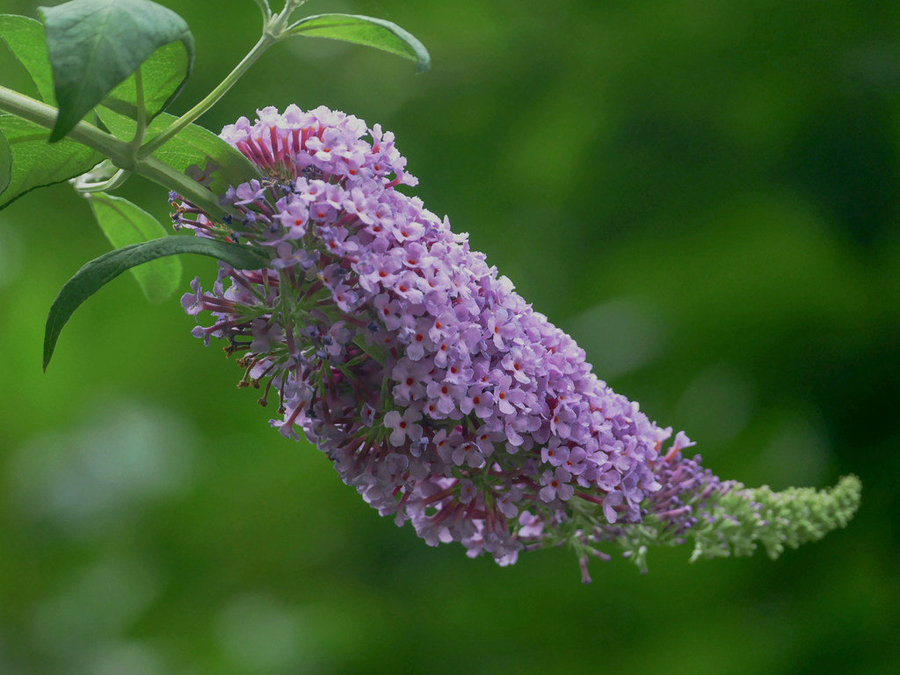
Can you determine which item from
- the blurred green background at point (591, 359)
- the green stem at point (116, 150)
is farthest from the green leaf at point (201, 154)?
the blurred green background at point (591, 359)

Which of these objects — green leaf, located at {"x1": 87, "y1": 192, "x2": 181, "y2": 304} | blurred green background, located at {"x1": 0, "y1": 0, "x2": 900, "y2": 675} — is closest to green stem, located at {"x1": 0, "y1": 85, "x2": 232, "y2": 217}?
green leaf, located at {"x1": 87, "y1": 192, "x2": 181, "y2": 304}

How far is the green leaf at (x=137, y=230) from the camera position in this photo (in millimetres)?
→ 597

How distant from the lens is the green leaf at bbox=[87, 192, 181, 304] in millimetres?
597

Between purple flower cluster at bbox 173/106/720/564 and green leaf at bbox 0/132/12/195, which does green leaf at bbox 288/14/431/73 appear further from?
green leaf at bbox 0/132/12/195

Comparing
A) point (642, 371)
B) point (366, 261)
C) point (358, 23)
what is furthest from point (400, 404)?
point (642, 371)

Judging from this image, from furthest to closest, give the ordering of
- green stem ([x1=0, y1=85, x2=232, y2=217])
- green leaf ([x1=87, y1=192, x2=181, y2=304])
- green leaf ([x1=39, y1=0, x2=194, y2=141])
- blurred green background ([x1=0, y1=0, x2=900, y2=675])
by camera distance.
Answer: blurred green background ([x1=0, y1=0, x2=900, y2=675]), green leaf ([x1=87, y1=192, x2=181, y2=304]), green stem ([x1=0, y1=85, x2=232, y2=217]), green leaf ([x1=39, y1=0, x2=194, y2=141])

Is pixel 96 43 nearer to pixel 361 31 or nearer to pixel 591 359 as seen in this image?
pixel 361 31

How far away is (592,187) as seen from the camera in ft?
5.19

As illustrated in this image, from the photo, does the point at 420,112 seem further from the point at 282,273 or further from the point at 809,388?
the point at 282,273

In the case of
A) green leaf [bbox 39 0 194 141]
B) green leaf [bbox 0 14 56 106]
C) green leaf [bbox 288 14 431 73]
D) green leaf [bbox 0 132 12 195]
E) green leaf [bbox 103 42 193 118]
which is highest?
green leaf [bbox 288 14 431 73]

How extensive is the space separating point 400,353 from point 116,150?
0.19m

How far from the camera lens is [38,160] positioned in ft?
1.63

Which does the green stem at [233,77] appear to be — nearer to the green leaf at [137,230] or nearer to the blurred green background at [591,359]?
the green leaf at [137,230]

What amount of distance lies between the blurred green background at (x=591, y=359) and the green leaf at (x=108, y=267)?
3.44ft
